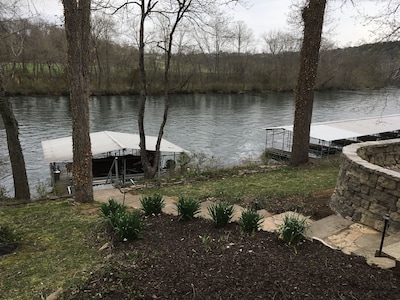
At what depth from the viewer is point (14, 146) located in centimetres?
852

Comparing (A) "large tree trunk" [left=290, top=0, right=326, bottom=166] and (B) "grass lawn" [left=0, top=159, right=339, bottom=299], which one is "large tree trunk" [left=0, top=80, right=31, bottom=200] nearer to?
(B) "grass lawn" [left=0, top=159, right=339, bottom=299]

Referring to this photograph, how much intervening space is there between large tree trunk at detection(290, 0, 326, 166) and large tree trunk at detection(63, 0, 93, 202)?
537 centimetres

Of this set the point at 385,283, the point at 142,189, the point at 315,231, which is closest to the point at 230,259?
the point at 385,283

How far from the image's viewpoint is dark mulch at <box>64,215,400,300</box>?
277 centimetres

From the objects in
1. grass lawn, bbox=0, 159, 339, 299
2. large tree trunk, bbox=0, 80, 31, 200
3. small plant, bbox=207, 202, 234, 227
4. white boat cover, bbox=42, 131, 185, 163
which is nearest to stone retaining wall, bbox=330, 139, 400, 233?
grass lawn, bbox=0, 159, 339, 299

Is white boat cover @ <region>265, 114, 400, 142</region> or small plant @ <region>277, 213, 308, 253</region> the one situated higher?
small plant @ <region>277, 213, 308, 253</region>

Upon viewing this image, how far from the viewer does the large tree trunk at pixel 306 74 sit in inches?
331

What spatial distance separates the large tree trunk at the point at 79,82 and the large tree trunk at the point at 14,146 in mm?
3235

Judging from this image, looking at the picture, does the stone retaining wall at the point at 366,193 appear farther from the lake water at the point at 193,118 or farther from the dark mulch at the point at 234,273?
the lake water at the point at 193,118

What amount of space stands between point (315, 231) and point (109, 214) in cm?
270

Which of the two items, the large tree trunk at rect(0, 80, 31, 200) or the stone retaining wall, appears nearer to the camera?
the stone retaining wall

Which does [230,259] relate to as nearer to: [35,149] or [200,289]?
[200,289]

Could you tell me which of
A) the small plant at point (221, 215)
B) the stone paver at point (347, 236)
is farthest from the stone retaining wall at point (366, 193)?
the small plant at point (221, 215)

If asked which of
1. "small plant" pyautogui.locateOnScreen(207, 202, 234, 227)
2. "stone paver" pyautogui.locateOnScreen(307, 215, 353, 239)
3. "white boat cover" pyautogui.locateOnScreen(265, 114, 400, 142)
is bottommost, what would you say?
"white boat cover" pyautogui.locateOnScreen(265, 114, 400, 142)
